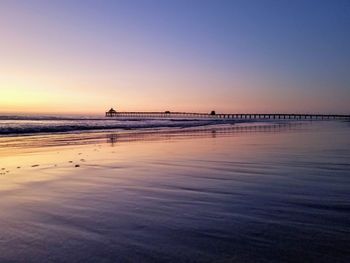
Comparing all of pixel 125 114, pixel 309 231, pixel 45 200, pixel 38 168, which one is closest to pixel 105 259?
pixel 309 231

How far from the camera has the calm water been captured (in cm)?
317

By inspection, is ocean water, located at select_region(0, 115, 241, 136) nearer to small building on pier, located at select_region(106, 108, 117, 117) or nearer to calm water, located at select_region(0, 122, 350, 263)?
calm water, located at select_region(0, 122, 350, 263)

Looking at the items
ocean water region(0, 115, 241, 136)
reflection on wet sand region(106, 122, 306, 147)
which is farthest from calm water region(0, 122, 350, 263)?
ocean water region(0, 115, 241, 136)

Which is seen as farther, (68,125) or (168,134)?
(68,125)

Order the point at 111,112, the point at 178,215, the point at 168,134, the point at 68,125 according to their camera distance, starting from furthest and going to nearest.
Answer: the point at 111,112 < the point at 68,125 < the point at 168,134 < the point at 178,215

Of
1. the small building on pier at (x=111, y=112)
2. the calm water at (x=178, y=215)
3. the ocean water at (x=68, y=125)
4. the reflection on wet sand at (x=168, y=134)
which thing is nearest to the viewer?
the calm water at (x=178, y=215)

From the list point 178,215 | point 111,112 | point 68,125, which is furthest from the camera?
point 111,112

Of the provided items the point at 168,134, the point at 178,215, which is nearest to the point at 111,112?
the point at 168,134

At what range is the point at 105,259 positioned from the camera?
9.98 feet

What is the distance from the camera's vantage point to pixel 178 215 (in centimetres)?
438

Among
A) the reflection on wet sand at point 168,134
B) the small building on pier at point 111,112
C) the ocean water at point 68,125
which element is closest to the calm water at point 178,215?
the reflection on wet sand at point 168,134

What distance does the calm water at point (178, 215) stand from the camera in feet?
10.4

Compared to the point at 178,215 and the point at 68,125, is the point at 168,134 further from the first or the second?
the point at 178,215

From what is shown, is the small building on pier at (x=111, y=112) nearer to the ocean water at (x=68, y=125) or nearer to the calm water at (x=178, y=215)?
the ocean water at (x=68, y=125)
